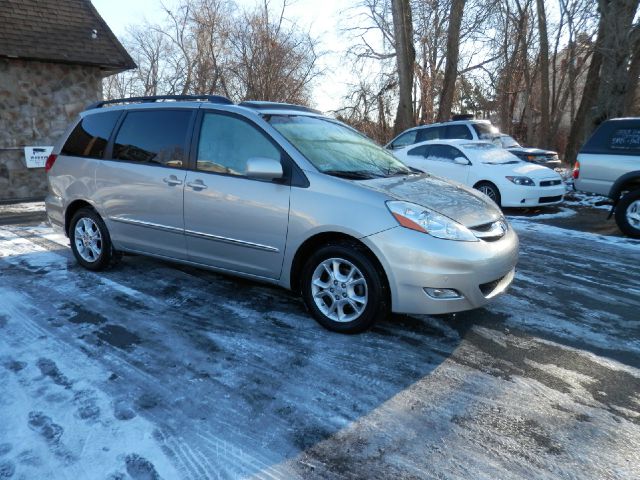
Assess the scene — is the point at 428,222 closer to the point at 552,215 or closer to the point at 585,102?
the point at 552,215

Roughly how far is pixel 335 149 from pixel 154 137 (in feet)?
6.04

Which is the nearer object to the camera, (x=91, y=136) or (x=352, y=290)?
(x=352, y=290)

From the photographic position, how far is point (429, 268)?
348cm

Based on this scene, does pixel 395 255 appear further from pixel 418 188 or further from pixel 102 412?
pixel 102 412

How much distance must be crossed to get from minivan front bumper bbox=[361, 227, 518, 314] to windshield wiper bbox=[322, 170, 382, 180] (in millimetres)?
644

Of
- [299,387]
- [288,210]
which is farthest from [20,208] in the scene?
[299,387]

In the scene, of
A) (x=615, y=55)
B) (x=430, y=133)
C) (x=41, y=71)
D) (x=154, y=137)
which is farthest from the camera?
(x=615, y=55)

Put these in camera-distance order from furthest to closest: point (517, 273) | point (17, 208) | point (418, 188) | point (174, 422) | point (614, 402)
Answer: point (17, 208)
point (517, 273)
point (418, 188)
point (614, 402)
point (174, 422)

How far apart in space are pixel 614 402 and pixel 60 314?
13.8ft

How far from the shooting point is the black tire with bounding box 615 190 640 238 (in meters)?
7.75

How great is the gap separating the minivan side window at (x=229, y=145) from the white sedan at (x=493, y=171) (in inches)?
240

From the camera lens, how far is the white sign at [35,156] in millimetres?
11500

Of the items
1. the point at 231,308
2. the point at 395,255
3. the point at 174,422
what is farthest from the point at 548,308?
the point at 174,422

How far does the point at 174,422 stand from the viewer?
2.72m
